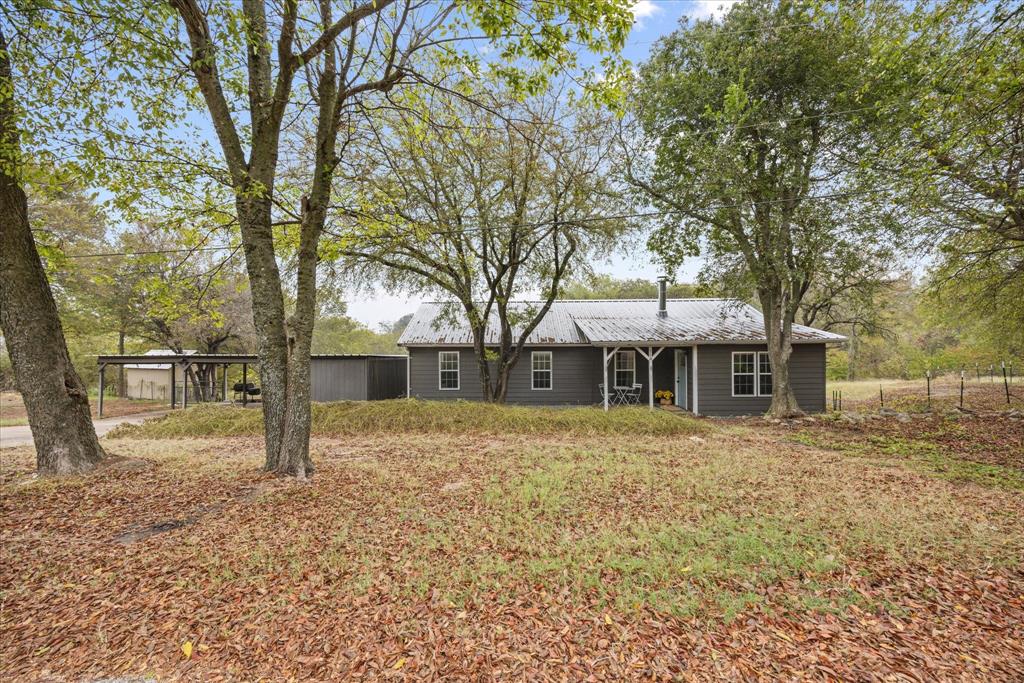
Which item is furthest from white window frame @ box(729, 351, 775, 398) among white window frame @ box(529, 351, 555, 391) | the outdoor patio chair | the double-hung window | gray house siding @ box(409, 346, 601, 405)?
white window frame @ box(529, 351, 555, 391)

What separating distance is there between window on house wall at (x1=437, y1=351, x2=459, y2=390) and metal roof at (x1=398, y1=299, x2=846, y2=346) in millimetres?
700

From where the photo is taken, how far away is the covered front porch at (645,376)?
1548 cm

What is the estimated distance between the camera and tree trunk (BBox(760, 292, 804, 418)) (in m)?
12.7

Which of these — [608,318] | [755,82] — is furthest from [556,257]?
[755,82]

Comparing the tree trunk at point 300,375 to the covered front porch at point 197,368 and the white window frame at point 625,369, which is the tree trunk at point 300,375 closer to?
the covered front porch at point 197,368

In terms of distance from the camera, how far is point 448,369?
16.5 meters

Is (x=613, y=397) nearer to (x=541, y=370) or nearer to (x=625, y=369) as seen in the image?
(x=625, y=369)

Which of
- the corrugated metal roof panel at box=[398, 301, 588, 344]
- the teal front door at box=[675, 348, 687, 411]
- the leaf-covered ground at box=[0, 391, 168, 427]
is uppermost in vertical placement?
the corrugated metal roof panel at box=[398, 301, 588, 344]

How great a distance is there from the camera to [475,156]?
1055cm

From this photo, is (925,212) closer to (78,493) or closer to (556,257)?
(556,257)

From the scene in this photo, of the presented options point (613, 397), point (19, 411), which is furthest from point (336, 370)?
point (19, 411)

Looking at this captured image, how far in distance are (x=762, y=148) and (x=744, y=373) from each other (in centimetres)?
674

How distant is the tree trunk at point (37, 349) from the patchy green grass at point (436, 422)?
14.5 feet

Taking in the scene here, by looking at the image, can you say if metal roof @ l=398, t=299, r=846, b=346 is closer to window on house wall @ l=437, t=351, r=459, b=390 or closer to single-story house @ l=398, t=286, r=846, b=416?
A: single-story house @ l=398, t=286, r=846, b=416
